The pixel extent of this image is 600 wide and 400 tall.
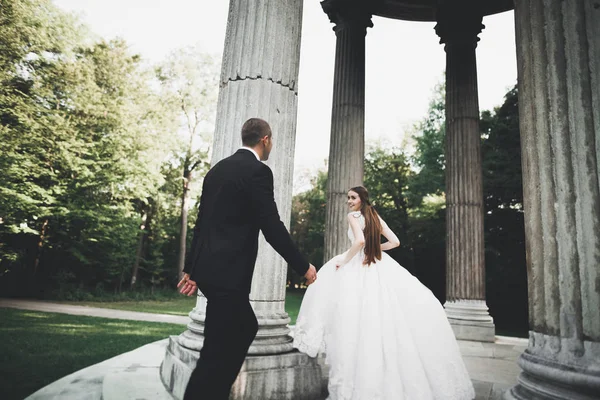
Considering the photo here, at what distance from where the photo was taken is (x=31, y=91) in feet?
93.7

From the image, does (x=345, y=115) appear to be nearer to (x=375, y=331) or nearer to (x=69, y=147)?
(x=375, y=331)

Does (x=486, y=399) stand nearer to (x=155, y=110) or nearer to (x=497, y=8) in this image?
(x=497, y=8)

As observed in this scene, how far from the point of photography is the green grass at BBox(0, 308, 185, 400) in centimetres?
745

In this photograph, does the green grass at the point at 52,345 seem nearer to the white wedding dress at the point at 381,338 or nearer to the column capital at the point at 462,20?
the white wedding dress at the point at 381,338

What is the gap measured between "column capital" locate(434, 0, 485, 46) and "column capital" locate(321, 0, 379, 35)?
330cm

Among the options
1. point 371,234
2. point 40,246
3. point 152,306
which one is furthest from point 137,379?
point 40,246

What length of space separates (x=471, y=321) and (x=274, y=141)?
12.0 meters

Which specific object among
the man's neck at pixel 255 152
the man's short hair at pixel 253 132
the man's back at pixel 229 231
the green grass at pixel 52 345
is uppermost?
the man's short hair at pixel 253 132

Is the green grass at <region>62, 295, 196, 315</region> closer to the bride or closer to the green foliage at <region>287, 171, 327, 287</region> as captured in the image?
the bride

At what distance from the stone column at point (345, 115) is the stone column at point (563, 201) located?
10.5 meters

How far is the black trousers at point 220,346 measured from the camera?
3.87 m

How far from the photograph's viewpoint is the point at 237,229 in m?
4.28

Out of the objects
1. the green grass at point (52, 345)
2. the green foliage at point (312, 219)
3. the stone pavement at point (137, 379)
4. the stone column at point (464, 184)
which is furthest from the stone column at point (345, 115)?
the green foliage at point (312, 219)

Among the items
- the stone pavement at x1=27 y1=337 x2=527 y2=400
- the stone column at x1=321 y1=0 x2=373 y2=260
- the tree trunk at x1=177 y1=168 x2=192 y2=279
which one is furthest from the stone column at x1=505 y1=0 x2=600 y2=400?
the tree trunk at x1=177 y1=168 x2=192 y2=279
